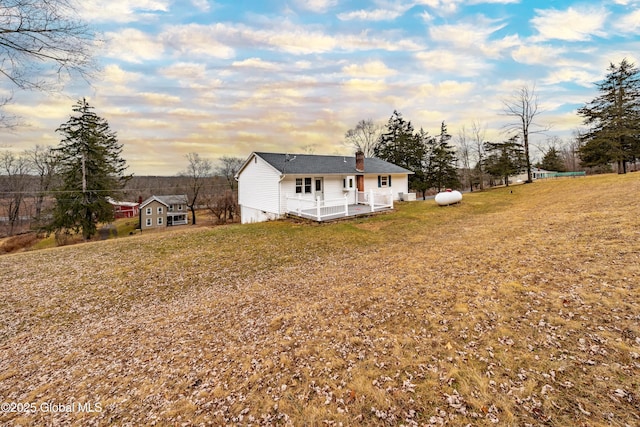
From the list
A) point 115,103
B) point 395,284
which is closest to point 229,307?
point 395,284

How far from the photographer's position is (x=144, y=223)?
42312mm

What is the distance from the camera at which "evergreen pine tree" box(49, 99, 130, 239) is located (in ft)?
78.4

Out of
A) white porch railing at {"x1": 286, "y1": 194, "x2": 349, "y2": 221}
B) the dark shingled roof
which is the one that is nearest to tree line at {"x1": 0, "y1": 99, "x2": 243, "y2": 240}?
the dark shingled roof

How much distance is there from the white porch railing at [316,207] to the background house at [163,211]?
119ft

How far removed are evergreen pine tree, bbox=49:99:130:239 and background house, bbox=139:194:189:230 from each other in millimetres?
17599

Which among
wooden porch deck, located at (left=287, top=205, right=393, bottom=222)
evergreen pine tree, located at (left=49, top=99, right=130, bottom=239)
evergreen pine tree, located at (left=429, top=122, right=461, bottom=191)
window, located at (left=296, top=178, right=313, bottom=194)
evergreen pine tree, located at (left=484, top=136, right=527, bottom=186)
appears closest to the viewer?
wooden porch deck, located at (left=287, top=205, right=393, bottom=222)

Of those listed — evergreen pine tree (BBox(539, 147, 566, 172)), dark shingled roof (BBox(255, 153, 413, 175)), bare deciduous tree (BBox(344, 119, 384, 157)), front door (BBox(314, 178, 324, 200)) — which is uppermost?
bare deciduous tree (BBox(344, 119, 384, 157))

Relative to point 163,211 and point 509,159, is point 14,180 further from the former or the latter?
point 509,159

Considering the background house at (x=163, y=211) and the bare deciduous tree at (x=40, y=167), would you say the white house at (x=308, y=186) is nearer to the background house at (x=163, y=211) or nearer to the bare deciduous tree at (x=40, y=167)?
the background house at (x=163, y=211)

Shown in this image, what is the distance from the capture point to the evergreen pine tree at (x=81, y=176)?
78.4ft

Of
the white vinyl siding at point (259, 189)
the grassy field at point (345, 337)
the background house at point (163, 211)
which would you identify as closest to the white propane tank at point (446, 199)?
the grassy field at point (345, 337)

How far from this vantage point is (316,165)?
2022cm

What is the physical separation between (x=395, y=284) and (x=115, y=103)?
21805mm

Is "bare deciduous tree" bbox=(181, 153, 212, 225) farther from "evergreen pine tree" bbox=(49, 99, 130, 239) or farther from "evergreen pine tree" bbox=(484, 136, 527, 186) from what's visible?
"evergreen pine tree" bbox=(484, 136, 527, 186)
